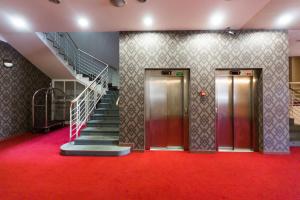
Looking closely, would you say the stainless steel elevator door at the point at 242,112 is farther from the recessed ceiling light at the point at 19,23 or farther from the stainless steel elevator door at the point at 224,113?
the recessed ceiling light at the point at 19,23

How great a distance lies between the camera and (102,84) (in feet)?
27.5

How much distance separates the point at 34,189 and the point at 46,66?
5.79 m

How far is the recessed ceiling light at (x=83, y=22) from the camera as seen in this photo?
4426 millimetres

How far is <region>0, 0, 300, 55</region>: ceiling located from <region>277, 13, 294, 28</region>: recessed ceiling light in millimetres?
45

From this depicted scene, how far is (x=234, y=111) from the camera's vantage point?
5262 mm

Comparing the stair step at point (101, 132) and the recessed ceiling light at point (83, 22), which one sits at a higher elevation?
the recessed ceiling light at point (83, 22)

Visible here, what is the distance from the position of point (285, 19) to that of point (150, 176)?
14.2 feet

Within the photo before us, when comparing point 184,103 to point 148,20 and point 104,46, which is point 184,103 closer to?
point 148,20

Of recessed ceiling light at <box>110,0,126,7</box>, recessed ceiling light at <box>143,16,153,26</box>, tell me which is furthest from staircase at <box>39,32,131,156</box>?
recessed ceiling light at <box>110,0,126,7</box>

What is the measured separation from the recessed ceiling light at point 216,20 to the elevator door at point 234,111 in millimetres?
1202

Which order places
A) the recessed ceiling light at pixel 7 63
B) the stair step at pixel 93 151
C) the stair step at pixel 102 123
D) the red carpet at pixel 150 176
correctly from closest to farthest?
1. the red carpet at pixel 150 176
2. the stair step at pixel 93 151
3. the stair step at pixel 102 123
4. the recessed ceiling light at pixel 7 63

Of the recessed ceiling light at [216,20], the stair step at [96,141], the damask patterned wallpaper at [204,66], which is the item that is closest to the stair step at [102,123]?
the stair step at [96,141]

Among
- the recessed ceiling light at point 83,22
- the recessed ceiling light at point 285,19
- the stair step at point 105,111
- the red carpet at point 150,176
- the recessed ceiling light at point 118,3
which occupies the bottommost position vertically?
the red carpet at point 150,176

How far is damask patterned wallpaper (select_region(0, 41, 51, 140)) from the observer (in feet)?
20.6
